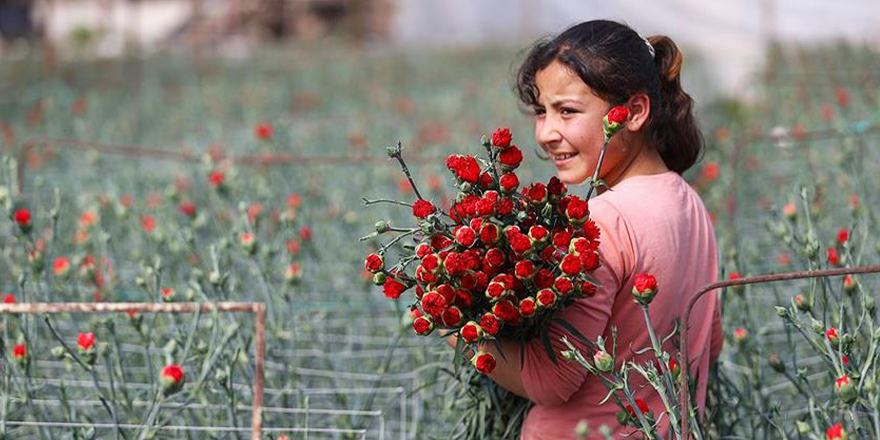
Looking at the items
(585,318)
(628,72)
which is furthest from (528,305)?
(628,72)

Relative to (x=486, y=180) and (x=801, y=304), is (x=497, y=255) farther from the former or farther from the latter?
(x=801, y=304)

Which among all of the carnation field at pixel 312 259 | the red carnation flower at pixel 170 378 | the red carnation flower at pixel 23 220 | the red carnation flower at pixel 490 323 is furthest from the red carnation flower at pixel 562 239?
the red carnation flower at pixel 23 220

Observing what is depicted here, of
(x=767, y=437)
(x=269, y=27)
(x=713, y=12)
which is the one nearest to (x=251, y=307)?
(x=767, y=437)

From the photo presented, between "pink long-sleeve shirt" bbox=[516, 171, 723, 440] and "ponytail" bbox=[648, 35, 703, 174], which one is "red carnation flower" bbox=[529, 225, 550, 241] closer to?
"pink long-sleeve shirt" bbox=[516, 171, 723, 440]

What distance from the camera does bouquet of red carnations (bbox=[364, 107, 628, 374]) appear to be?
117 centimetres

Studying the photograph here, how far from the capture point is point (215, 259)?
5.67ft

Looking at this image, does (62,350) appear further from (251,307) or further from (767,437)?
(767,437)

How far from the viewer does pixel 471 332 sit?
118cm

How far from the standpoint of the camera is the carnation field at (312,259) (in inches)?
64.0

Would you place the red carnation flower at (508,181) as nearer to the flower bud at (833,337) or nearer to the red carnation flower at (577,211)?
the red carnation flower at (577,211)

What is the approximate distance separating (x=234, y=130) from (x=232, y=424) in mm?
3907

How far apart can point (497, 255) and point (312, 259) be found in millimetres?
1459

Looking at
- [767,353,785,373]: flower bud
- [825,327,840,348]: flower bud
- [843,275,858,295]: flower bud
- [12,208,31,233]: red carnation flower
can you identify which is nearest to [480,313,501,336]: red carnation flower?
[825,327,840,348]: flower bud

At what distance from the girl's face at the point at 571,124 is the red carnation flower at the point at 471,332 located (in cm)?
27
